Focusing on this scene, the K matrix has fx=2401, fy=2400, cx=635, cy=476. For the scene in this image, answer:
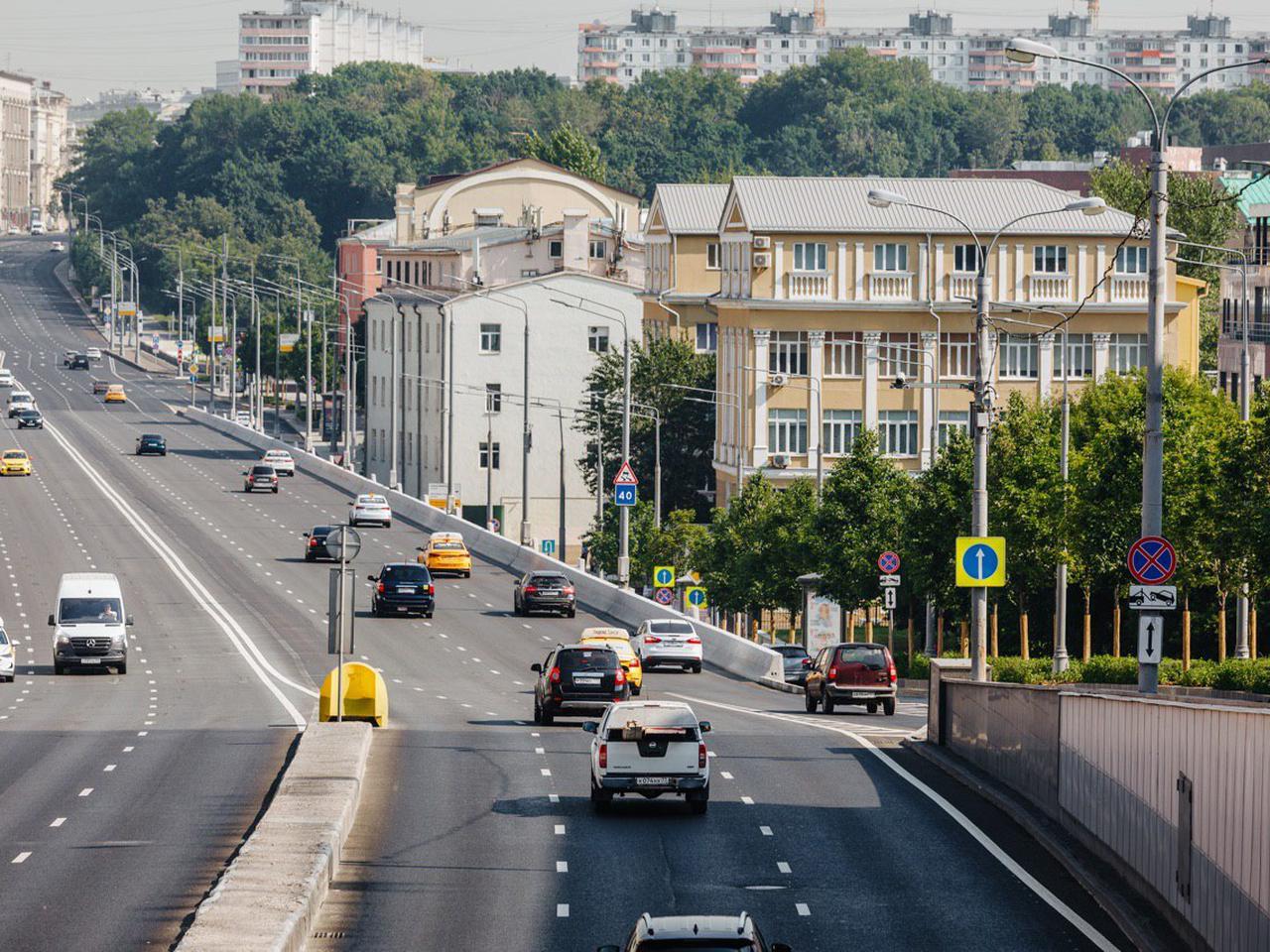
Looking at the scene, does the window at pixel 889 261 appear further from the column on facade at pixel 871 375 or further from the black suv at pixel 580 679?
the black suv at pixel 580 679

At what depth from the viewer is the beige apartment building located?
99.7 metres

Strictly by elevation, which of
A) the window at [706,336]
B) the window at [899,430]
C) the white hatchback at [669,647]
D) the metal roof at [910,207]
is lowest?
the white hatchback at [669,647]

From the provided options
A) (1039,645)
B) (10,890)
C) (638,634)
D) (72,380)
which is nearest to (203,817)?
(10,890)

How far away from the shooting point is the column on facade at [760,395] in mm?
99062

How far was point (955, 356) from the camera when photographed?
101250 millimetres

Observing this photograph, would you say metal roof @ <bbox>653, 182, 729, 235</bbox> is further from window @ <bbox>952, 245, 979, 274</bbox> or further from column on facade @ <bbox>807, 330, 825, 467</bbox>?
window @ <bbox>952, 245, 979, 274</bbox>

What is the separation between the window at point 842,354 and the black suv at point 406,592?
113 ft

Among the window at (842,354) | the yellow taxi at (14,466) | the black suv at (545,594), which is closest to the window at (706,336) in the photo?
the window at (842,354)

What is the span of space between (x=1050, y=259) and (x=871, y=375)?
31.2ft

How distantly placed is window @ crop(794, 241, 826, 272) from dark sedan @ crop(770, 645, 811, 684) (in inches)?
1479

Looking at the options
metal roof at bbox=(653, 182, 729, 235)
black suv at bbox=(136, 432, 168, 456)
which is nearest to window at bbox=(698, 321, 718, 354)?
metal roof at bbox=(653, 182, 729, 235)

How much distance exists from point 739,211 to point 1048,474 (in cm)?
4221

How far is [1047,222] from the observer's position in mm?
102750

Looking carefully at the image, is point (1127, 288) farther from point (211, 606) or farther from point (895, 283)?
point (211, 606)
